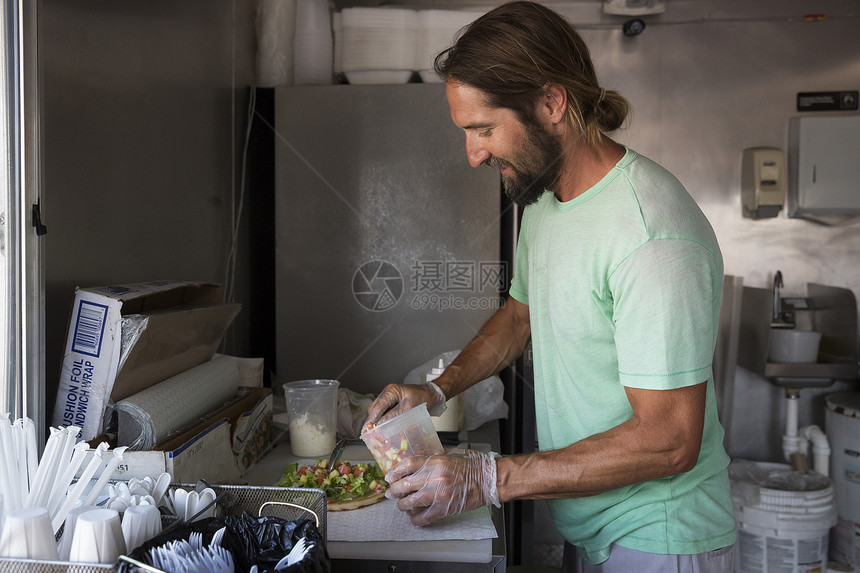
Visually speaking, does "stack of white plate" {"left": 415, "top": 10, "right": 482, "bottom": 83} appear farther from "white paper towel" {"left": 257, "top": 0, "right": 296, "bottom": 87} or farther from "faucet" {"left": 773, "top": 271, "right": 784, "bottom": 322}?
"faucet" {"left": 773, "top": 271, "right": 784, "bottom": 322}

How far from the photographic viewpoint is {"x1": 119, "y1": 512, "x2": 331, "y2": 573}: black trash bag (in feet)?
2.85

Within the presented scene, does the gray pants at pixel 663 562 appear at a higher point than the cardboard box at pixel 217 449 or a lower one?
lower

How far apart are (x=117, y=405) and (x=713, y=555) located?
1101 mm

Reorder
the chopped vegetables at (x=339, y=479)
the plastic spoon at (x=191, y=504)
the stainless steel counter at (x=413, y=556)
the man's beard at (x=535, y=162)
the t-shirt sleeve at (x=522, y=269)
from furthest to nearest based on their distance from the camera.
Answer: the t-shirt sleeve at (x=522, y=269)
the chopped vegetables at (x=339, y=479)
the man's beard at (x=535, y=162)
the stainless steel counter at (x=413, y=556)
the plastic spoon at (x=191, y=504)

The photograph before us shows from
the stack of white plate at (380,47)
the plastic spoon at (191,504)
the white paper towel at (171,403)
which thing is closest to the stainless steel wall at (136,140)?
the white paper towel at (171,403)

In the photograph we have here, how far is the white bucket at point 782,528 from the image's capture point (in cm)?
279

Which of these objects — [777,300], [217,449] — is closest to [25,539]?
[217,449]

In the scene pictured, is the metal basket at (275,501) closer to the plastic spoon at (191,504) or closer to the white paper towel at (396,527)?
the plastic spoon at (191,504)

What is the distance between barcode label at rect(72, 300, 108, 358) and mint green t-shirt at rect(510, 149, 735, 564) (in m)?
0.82

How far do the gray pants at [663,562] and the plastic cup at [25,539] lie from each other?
0.94m

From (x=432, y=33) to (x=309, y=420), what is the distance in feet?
5.72

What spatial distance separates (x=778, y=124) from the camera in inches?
130

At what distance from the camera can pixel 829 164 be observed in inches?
125

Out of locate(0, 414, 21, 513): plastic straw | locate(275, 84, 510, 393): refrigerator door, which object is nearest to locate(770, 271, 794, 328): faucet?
locate(275, 84, 510, 393): refrigerator door
